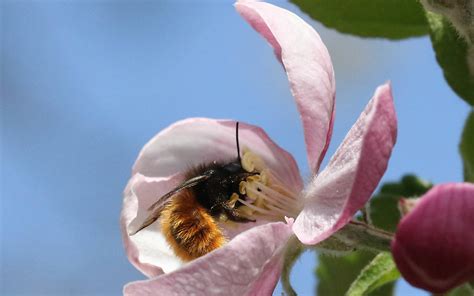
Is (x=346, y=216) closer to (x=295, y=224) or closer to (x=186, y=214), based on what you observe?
(x=295, y=224)

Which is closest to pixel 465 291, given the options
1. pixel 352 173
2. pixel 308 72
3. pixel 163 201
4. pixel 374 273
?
pixel 374 273

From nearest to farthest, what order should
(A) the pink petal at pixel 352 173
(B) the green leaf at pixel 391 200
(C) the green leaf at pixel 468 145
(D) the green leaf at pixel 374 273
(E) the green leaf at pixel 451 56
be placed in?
(A) the pink petal at pixel 352 173 → (D) the green leaf at pixel 374 273 → (E) the green leaf at pixel 451 56 → (C) the green leaf at pixel 468 145 → (B) the green leaf at pixel 391 200

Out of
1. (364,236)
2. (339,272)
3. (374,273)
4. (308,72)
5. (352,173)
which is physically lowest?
(339,272)

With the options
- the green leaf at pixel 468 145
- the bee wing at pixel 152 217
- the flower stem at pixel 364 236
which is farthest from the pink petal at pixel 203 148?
the green leaf at pixel 468 145

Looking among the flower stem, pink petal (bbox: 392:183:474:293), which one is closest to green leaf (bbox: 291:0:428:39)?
the flower stem

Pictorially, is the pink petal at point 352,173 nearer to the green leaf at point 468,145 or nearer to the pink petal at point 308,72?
the pink petal at point 308,72

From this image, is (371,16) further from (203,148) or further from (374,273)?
(374,273)
